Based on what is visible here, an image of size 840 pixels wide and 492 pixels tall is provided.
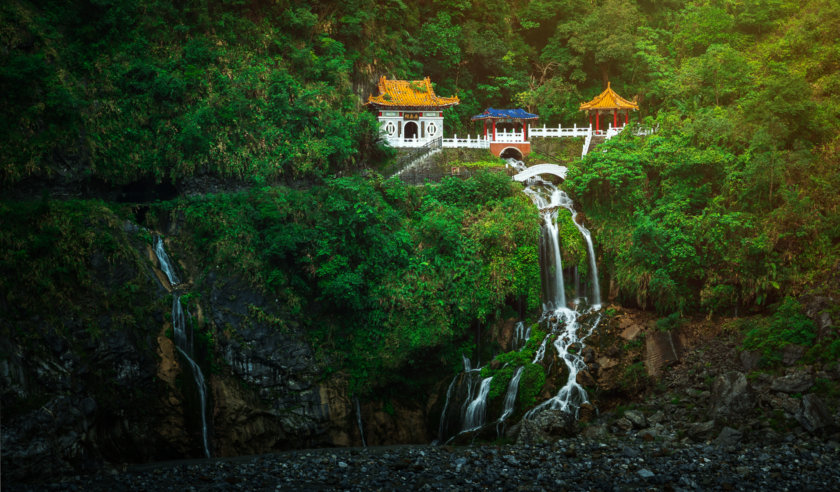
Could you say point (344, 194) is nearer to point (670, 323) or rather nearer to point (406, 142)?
point (406, 142)

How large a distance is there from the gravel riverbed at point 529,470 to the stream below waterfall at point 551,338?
259cm

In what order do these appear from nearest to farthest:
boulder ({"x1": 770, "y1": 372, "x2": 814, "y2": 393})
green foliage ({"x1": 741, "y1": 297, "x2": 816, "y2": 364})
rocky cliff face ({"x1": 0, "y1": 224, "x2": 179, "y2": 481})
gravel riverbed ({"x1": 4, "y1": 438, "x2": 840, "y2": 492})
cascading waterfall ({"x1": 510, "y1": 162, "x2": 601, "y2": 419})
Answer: gravel riverbed ({"x1": 4, "y1": 438, "x2": 840, "y2": 492})
rocky cliff face ({"x1": 0, "y1": 224, "x2": 179, "y2": 481})
boulder ({"x1": 770, "y1": 372, "x2": 814, "y2": 393})
green foliage ({"x1": 741, "y1": 297, "x2": 816, "y2": 364})
cascading waterfall ({"x1": 510, "y1": 162, "x2": 601, "y2": 419})

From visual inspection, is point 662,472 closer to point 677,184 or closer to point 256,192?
point 677,184

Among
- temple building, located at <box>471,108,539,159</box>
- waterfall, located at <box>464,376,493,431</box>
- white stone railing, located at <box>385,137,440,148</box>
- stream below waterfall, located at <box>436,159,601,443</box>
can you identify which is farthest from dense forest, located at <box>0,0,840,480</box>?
temple building, located at <box>471,108,539,159</box>

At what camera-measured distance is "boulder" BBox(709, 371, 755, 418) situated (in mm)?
18547

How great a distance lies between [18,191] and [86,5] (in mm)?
8989

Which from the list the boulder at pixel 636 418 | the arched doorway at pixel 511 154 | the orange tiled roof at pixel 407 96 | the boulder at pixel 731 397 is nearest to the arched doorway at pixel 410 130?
the orange tiled roof at pixel 407 96

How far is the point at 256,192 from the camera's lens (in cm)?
2500

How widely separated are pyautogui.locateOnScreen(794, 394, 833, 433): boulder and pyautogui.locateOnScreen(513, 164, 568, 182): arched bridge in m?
15.3

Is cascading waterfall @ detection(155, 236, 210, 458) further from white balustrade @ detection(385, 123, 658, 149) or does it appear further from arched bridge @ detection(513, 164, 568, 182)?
→ arched bridge @ detection(513, 164, 568, 182)

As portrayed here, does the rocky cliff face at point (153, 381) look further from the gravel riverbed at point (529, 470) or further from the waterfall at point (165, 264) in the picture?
the gravel riverbed at point (529, 470)

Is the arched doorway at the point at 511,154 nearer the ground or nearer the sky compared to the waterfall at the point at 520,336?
nearer the sky

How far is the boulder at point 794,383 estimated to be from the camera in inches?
730

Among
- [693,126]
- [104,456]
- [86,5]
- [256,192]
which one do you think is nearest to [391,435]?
[104,456]
